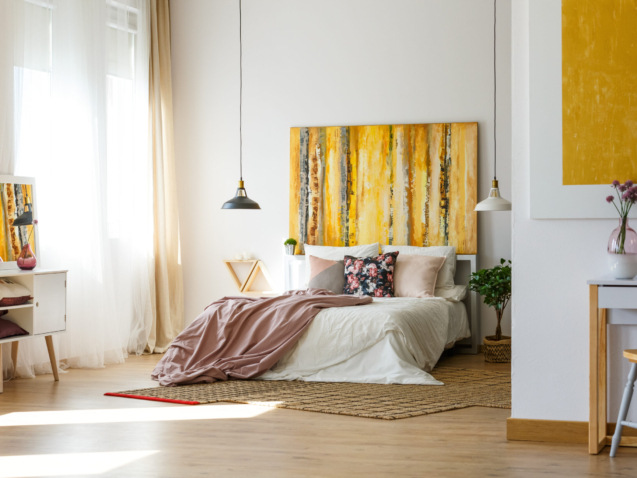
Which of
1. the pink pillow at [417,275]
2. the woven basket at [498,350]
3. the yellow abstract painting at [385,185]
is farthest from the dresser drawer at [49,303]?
the woven basket at [498,350]

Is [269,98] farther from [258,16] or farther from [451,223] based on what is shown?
[451,223]

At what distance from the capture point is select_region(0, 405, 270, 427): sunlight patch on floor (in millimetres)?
3803

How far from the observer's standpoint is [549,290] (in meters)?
3.33

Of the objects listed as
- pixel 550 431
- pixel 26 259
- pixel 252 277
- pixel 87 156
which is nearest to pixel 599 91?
pixel 550 431

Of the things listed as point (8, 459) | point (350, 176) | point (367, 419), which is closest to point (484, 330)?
point (350, 176)

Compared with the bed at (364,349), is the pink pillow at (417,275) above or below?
above

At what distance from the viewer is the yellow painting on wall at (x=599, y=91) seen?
3.21 meters

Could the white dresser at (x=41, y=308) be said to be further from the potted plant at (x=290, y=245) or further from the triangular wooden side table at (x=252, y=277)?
the potted plant at (x=290, y=245)

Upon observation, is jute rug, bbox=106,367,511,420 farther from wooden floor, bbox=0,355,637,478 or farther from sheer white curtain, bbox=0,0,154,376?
sheer white curtain, bbox=0,0,154,376

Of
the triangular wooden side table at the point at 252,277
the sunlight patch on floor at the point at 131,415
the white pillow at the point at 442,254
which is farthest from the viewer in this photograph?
the triangular wooden side table at the point at 252,277

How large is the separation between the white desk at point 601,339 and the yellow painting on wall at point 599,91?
1.65 feet

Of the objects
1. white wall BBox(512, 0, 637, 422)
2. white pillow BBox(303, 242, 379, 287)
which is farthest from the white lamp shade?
white wall BBox(512, 0, 637, 422)

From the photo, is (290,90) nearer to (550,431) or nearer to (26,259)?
(26,259)

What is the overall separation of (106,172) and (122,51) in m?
1.13
